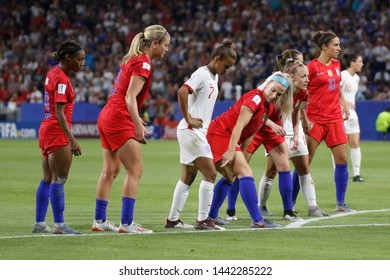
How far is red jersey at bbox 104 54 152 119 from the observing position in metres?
10.7

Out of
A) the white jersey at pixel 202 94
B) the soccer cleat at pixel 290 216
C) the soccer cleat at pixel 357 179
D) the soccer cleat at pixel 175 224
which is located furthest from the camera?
the soccer cleat at pixel 357 179

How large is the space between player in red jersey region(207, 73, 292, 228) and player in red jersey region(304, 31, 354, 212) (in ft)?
7.40

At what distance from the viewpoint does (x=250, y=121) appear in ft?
37.2

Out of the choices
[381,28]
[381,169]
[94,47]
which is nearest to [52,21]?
[94,47]

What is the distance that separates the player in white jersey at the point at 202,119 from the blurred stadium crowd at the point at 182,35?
24828 millimetres

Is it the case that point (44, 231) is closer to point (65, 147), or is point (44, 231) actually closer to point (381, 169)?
point (65, 147)

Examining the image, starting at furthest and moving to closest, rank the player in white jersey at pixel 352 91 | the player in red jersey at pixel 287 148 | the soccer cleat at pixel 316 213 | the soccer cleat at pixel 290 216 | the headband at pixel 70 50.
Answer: the player in white jersey at pixel 352 91 → the soccer cleat at pixel 316 213 → the player in red jersey at pixel 287 148 → the soccer cleat at pixel 290 216 → the headband at pixel 70 50

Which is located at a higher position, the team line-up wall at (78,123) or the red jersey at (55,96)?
the red jersey at (55,96)

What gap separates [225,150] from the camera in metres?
11.4

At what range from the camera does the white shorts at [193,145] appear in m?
11.1

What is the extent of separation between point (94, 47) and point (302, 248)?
35915 millimetres

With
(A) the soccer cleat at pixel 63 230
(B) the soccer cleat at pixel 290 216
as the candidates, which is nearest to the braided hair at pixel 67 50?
(A) the soccer cleat at pixel 63 230

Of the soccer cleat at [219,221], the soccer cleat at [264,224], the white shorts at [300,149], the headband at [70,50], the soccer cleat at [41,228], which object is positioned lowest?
the soccer cleat at [41,228]

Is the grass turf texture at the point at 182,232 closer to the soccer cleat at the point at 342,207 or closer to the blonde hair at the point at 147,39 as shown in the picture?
the soccer cleat at the point at 342,207
